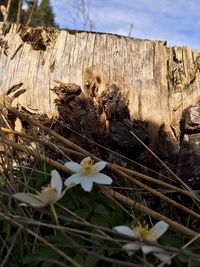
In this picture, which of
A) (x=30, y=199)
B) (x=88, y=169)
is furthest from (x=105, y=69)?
(x=30, y=199)

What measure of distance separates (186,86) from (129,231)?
142cm

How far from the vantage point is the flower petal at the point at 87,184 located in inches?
52.4

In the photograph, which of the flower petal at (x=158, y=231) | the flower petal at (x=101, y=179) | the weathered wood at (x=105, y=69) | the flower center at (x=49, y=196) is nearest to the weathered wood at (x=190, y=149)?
the weathered wood at (x=105, y=69)

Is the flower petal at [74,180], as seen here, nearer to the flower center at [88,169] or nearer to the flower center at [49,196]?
the flower center at [88,169]

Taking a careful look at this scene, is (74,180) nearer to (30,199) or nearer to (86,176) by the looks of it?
(86,176)

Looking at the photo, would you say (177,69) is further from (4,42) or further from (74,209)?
(74,209)

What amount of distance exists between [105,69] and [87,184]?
1154 millimetres

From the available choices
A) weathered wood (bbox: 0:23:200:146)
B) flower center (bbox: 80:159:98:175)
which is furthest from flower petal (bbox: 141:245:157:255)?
weathered wood (bbox: 0:23:200:146)

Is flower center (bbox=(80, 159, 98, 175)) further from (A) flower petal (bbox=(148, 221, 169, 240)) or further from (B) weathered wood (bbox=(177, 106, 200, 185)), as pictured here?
(B) weathered wood (bbox=(177, 106, 200, 185))

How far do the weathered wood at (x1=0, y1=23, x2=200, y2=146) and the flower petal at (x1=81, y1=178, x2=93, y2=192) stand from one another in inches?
38.7

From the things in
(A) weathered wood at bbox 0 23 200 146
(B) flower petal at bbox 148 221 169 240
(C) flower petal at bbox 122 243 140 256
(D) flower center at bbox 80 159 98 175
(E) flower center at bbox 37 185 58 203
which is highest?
(A) weathered wood at bbox 0 23 200 146

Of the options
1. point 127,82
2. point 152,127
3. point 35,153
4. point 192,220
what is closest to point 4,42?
point 127,82

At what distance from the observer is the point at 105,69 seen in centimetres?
241

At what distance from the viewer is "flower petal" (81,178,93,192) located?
4.37 ft
